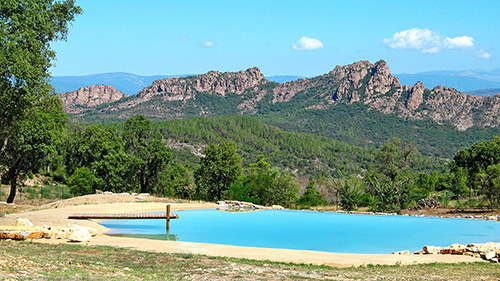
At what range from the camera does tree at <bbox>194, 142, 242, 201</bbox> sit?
1361 inches

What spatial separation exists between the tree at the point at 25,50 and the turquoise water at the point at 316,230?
5410 millimetres

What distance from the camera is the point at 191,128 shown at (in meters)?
106

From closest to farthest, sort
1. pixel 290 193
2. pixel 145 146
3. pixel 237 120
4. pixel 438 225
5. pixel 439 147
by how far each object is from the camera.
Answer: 1. pixel 438 225
2. pixel 290 193
3. pixel 145 146
4. pixel 237 120
5. pixel 439 147

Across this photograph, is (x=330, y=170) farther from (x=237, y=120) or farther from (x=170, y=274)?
(x=170, y=274)

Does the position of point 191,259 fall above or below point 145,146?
below

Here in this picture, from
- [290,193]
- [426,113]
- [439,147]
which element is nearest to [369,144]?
[439,147]

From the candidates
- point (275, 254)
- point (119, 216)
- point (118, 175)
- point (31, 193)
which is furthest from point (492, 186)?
point (31, 193)

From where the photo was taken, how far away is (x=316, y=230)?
20.5m

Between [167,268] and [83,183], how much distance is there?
25604 millimetres

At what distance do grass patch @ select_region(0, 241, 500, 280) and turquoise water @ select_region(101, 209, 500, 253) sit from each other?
16.9 feet

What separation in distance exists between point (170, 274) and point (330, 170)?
86.5 m

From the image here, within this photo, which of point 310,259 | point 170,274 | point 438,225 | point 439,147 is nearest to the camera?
point 170,274

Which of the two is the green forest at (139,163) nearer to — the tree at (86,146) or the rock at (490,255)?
the tree at (86,146)

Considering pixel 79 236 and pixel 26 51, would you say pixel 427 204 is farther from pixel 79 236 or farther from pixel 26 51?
pixel 26 51
